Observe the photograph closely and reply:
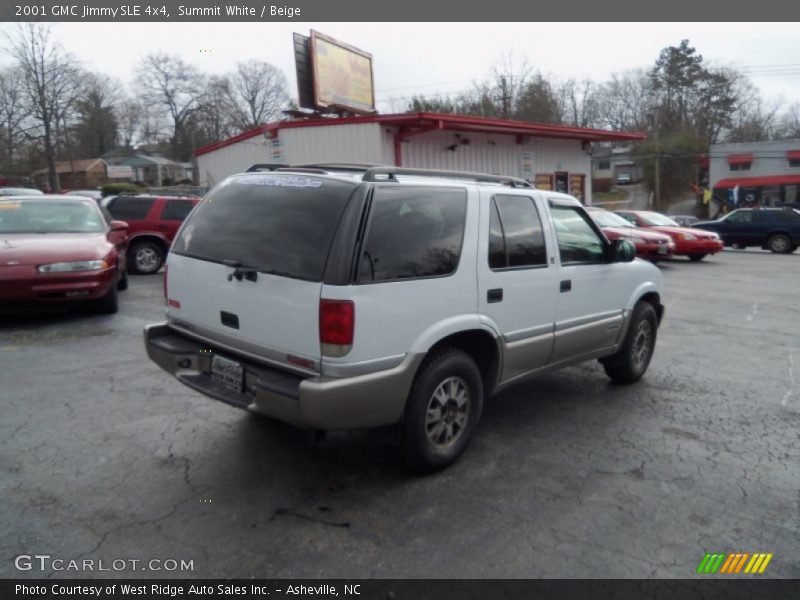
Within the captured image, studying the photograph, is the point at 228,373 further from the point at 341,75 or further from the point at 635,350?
the point at 341,75

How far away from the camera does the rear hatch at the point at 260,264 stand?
3.28 metres

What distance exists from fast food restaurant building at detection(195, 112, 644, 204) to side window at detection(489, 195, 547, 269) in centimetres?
977

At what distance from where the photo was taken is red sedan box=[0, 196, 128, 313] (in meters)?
6.97

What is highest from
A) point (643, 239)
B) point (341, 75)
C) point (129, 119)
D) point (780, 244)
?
point (129, 119)

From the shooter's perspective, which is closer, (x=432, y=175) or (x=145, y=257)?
(x=432, y=175)

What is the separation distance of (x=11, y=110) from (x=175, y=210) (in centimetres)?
3912

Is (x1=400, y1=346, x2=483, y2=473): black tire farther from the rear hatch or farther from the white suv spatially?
the rear hatch

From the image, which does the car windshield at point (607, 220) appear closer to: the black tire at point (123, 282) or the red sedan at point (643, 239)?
the red sedan at point (643, 239)

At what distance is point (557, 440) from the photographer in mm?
4352

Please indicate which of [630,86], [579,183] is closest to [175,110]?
[630,86]

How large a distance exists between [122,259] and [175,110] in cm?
6487

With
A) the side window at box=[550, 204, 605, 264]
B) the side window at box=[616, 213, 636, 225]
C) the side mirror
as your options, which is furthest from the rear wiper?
the side window at box=[616, 213, 636, 225]

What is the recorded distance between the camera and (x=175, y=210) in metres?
13.2

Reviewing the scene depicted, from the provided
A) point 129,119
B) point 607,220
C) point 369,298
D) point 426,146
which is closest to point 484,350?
point 369,298
